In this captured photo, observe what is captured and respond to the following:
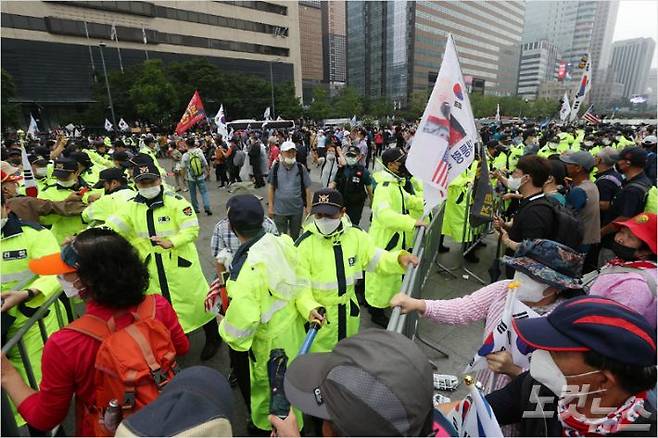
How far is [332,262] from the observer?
113 inches

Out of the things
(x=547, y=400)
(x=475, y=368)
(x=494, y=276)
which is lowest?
(x=494, y=276)

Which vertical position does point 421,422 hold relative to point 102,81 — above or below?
below

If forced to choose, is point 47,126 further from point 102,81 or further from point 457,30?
point 457,30

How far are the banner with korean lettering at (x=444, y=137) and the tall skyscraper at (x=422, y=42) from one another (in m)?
89.4

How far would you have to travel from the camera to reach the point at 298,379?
119 centimetres

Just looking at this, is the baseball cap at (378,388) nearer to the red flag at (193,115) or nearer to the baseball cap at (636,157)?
the baseball cap at (636,157)

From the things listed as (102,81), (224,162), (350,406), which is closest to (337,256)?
(350,406)

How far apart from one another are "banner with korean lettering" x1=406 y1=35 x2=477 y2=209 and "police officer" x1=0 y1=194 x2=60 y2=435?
3.08m

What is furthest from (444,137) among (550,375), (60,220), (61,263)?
(60,220)

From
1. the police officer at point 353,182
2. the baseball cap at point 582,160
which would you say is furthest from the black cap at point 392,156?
the baseball cap at point 582,160

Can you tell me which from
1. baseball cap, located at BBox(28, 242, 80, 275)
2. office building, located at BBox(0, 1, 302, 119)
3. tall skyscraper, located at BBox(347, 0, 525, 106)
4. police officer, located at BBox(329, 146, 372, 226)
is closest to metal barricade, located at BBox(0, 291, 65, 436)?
baseball cap, located at BBox(28, 242, 80, 275)

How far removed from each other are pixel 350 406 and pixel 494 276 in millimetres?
3667

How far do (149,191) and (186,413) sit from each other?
306 centimetres

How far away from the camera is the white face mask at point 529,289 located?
1.98 m
